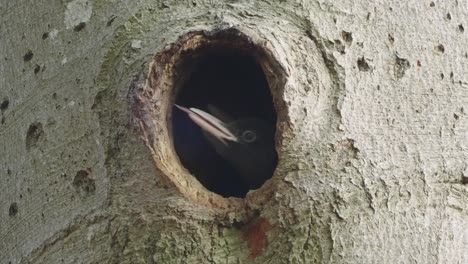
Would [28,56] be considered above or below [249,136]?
above

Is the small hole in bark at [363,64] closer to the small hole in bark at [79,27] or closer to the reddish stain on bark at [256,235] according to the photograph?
the reddish stain on bark at [256,235]

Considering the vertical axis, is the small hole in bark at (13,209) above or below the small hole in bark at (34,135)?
below

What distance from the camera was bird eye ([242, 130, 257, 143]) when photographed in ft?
8.49

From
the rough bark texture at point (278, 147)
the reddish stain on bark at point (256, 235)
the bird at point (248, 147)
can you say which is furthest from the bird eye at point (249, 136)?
the reddish stain on bark at point (256, 235)

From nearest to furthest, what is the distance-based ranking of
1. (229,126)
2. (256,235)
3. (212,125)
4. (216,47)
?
1. (256,235)
2. (216,47)
3. (212,125)
4. (229,126)

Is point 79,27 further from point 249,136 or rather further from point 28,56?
point 249,136

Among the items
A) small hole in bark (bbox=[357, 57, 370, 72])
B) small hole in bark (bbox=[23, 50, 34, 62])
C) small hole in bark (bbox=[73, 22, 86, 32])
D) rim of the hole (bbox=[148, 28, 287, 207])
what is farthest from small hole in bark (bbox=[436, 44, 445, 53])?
small hole in bark (bbox=[23, 50, 34, 62])

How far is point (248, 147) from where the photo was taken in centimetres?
262

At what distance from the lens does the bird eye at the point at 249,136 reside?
102 inches

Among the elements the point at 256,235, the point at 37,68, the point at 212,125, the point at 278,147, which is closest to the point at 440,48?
the point at 278,147

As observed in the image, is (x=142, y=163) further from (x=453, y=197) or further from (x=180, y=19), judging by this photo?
(x=453, y=197)

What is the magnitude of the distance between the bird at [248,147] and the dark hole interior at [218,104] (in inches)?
0.6

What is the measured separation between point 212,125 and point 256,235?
61 cm

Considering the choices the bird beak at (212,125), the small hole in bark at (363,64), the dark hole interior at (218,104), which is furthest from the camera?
the dark hole interior at (218,104)
